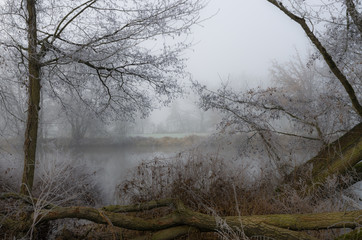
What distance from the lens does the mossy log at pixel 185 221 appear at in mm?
3781

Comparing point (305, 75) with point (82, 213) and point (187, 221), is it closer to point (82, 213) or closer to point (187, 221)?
point (187, 221)

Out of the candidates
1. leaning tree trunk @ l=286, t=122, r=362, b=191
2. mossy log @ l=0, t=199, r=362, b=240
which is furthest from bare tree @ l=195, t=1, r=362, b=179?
mossy log @ l=0, t=199, r=362, b=240

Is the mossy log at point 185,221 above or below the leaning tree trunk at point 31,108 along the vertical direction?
below

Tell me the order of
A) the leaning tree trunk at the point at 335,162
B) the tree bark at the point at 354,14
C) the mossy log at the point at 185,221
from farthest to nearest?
the leaning tree trunk at the point at 335,162, the tree bark at the point at 354,14, the mossy log at the point at 185,221

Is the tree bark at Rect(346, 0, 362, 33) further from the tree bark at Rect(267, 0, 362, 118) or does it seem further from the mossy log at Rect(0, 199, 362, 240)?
the mossy log at Rect(0, 199, 362, 240)

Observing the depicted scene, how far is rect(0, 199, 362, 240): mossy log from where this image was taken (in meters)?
3.78

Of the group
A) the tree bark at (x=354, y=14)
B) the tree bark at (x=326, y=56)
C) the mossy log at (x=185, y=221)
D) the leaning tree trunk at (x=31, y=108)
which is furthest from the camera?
the leaning tree trunk at (x=31, y=108)

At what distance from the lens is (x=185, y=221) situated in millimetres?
4430

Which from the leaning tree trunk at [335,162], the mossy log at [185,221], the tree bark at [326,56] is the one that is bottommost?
the mossy log at [185,221]

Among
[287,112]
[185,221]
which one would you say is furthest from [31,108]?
[287,112]

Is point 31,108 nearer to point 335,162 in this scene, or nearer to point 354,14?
point 335,162

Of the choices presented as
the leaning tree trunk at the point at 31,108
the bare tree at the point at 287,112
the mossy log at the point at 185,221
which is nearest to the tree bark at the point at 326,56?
the bare tree at the point at 287,112

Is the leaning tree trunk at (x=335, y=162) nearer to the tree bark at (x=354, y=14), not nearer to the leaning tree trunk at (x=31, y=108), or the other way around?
the tree bark at (x=354, y=14)

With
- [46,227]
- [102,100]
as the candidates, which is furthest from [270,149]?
[46,227]
